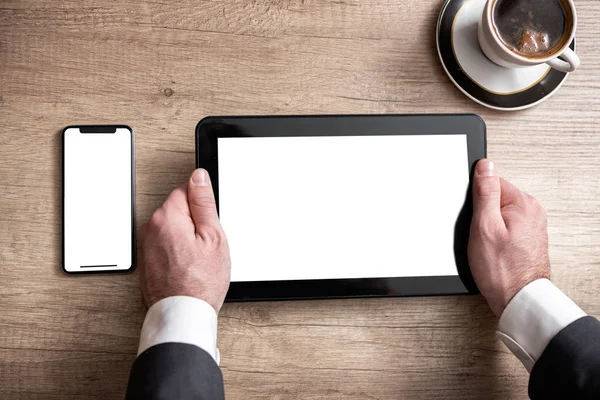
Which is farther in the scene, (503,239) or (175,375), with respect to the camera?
(503,239)

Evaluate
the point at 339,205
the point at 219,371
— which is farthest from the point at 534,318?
the point at 219,371

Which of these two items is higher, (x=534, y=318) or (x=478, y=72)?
(x=478, y=72)

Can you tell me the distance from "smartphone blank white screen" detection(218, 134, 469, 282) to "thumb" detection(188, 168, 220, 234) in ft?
0.05

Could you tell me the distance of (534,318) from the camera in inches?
29.7

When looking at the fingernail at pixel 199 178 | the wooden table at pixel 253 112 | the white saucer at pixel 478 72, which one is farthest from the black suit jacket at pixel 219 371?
the white saucer at pixel 478 72

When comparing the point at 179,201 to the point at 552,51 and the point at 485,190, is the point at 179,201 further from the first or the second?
the point at 552,51

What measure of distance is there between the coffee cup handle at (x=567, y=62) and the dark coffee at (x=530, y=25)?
16mm

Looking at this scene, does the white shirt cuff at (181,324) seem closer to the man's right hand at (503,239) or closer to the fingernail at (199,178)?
the fingernail at (199,178)

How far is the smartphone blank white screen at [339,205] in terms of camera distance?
0.74 metres

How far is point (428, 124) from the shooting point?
0.76 metres

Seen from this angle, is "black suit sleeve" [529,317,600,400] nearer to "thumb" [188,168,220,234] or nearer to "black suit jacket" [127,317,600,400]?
"black suit jacket" [127,317,600,400]

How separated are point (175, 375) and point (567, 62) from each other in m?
0.66

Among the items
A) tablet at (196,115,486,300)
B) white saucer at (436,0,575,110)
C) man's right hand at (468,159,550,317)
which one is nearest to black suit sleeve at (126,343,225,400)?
tablet at (196,115,486,300)

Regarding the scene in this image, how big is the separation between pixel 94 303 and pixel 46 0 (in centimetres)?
45
